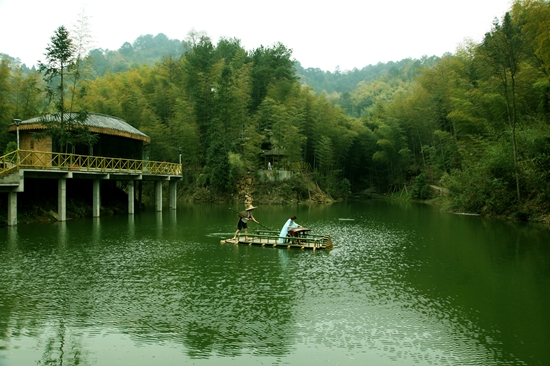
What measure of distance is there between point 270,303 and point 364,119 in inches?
2077

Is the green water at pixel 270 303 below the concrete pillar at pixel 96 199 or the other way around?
below

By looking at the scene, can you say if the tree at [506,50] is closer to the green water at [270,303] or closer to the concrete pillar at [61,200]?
the green water at [270,303]

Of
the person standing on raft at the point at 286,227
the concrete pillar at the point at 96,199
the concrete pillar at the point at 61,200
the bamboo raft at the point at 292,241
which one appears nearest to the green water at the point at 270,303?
the bamboo raft at the point at 292,241

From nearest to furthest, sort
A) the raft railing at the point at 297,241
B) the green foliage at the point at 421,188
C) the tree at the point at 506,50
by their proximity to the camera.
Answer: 1. the raft railing at the point at 297,241
2. the tree at the point at 506,50
3. the green foliage at the point at 421,188

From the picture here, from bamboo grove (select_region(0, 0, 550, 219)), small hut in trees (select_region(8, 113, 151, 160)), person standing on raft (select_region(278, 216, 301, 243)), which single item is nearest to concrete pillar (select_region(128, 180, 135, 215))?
small hut in trees (select_region(8, 113, 151, 160))

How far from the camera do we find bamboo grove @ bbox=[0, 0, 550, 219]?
25.5 m

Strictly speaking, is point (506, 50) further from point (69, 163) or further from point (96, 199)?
point (69, 163)

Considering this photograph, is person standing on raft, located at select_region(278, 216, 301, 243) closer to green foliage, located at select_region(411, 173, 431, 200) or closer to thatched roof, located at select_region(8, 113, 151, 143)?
thatched roof, located at select_region(8, 113, 151, 143)

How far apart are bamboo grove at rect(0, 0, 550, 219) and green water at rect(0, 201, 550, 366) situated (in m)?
11.5

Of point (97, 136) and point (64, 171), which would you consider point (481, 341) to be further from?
point (97, 136)

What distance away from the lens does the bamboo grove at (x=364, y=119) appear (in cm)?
2555

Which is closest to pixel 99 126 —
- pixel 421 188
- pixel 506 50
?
pixel 506 50

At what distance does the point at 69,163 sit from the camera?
24.9m

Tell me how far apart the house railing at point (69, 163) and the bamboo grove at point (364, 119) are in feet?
15.8
